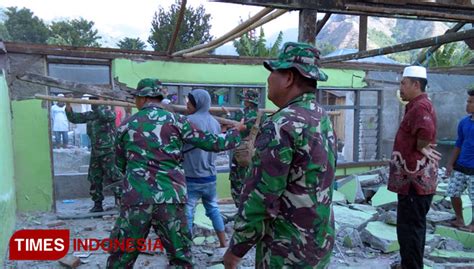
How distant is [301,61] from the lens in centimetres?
200

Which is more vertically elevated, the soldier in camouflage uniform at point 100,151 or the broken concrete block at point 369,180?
the soldier in camouflage uniform at point 100,151

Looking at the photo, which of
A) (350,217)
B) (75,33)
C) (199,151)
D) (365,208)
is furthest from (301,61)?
(75,33)

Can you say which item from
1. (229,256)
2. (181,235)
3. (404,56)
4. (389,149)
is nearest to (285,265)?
(229,256)

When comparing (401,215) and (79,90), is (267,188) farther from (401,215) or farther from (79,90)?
(79,90)

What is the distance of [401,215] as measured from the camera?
11.2ft

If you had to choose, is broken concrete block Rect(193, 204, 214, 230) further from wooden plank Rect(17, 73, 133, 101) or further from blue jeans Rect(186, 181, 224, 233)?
wooden plank Rect(17, 73, 133, 101)

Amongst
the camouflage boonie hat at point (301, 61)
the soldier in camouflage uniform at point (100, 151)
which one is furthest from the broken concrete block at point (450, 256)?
the soldier in camouflage uniform at point (100, 151)

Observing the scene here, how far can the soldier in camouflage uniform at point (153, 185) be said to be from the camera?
301 cm

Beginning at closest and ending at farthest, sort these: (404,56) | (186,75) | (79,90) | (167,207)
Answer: (167,207), (79,90), (186,75), (404,56)

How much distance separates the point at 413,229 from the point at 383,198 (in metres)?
4.03

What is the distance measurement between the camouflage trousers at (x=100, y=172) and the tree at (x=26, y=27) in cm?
2250

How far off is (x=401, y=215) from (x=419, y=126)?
0.78 metres

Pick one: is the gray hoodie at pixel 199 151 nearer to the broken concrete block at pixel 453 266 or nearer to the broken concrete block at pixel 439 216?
the broken concrete block at pixel 453 266

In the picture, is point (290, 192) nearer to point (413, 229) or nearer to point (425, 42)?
point (413, 229)
